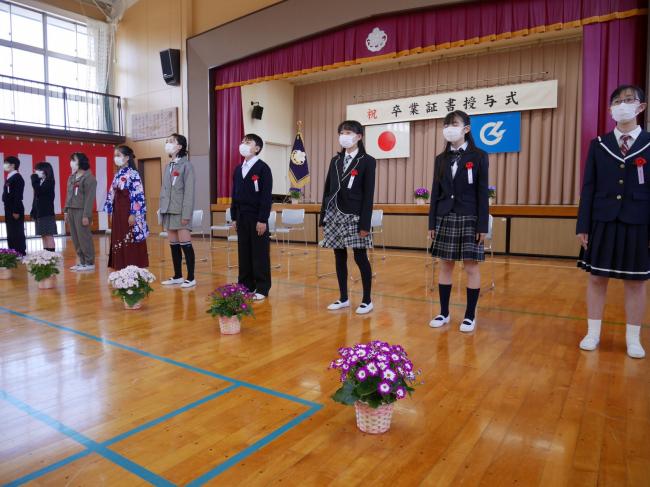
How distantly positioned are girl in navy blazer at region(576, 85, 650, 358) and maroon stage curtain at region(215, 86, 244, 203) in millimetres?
8155

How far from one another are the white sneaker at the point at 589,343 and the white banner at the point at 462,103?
20.3ft

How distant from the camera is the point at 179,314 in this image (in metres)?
3.48

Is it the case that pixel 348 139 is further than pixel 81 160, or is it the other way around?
pixel 81 160

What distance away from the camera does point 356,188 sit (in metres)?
3.32

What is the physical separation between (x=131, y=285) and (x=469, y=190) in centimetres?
247

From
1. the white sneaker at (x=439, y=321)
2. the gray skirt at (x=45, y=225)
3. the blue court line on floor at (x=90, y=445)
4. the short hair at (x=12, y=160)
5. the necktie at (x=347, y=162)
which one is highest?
the short hair at (x=12, y=160)

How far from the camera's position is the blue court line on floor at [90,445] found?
1.42m

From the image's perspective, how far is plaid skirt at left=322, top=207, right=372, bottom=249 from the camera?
3340 mm

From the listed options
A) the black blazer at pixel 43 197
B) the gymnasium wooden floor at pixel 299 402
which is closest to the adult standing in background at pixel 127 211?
the gymnasium wooden floor at pixel 299 402

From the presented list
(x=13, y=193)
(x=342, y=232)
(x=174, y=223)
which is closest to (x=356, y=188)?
(x=342, y=232)

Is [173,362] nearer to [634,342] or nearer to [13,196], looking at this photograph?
[634,342]

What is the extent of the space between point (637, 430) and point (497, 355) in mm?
879

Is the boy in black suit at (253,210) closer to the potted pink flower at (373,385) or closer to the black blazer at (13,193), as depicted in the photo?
the potted pink flower at (373,385)

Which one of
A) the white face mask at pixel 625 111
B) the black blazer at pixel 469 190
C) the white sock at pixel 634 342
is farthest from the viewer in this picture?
the black blazer at pixel 469 190
